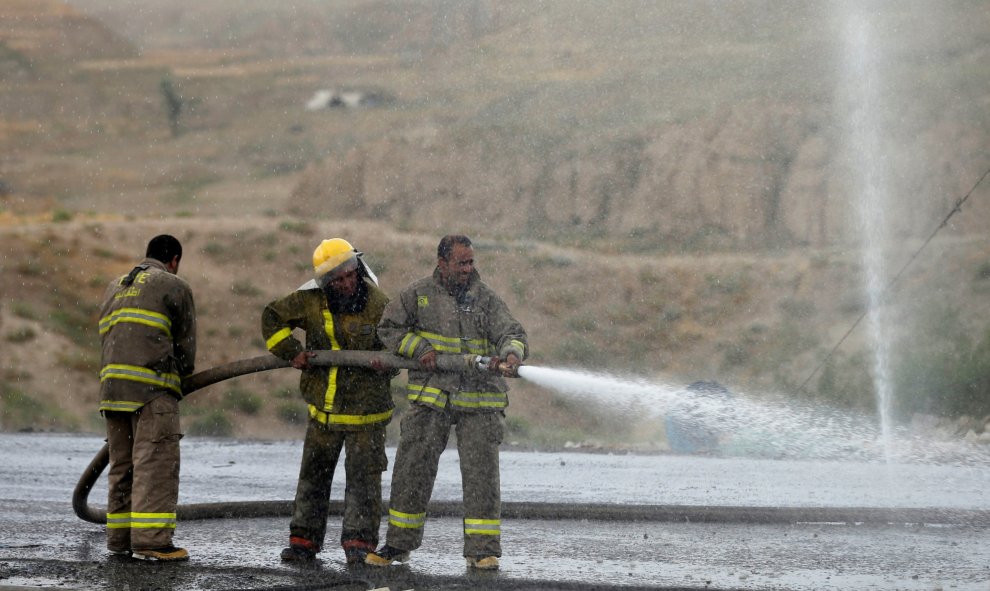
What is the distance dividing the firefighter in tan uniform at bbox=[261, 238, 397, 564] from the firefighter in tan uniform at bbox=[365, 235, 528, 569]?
0.19m

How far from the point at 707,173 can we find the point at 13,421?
2657 cm

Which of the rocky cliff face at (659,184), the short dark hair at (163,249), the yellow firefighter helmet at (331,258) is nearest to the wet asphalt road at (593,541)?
the yellow firefighter helmet at (331,258)

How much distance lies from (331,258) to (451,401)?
1036mm

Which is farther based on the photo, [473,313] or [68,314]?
[68,314]

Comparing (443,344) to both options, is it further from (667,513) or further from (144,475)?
(667,513)

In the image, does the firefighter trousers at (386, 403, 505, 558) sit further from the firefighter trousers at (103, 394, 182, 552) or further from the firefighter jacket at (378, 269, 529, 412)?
the firefighter trousers at (103, 394, 182, 552)

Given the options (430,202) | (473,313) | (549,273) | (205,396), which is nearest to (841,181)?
(549,273)

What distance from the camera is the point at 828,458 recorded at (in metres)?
17.1

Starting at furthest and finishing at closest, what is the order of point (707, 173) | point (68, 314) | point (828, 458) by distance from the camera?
point (707, 173) < point (68, 314) < point (828, 458)

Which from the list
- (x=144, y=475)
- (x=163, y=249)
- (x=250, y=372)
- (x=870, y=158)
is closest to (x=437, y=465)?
(x=250, y=372)

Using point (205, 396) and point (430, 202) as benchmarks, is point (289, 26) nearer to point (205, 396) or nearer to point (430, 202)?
point (430, 202)

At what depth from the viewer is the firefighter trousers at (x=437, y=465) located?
7375mm

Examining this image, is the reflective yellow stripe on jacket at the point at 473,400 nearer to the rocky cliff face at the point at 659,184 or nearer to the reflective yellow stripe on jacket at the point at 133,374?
the reflective yellow stripe on jacket at the point at 133,374

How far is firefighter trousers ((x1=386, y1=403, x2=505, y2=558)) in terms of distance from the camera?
24.2ft
